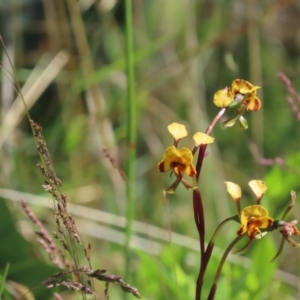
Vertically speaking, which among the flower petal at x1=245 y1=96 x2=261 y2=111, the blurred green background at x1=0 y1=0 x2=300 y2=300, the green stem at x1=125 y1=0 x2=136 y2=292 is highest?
the flower petal at x1=245 y1=96 x2=261 y2=111

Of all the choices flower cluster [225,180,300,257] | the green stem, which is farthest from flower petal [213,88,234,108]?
the green stem

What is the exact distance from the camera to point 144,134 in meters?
1.83

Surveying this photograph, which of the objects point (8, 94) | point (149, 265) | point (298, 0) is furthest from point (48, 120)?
point (298, 0)

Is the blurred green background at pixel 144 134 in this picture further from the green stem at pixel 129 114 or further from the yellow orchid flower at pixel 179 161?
the yellow orchid flower at pixel 179 161

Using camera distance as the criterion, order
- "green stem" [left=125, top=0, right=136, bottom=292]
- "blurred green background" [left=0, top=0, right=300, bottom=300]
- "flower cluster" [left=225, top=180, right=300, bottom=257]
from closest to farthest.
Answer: "flower cluster" [left=225, top=180, right=300, bottom=257], "green stem" [left=125, top=0, right=136, bottom=292], "blurred green background" [left=0, top=0, right=300, bottom=300]

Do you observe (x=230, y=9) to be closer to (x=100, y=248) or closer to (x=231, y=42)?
(x=231, y=42)

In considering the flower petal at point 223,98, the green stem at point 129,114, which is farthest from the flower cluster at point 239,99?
the green stem at point 129,114

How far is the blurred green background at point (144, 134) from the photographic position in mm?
1083

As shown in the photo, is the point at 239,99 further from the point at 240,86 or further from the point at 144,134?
the point at 144,134

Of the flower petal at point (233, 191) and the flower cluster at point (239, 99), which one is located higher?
the flower cluster at point (239, 99)

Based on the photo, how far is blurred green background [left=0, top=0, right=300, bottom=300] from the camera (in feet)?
3.55

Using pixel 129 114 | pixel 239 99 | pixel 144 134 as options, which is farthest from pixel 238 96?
pixel 144 134

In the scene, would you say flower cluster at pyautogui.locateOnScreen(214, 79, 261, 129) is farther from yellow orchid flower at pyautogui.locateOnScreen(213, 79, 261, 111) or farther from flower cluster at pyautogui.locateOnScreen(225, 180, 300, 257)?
flower cluster at pyautogui.locateOnScreen(225, 180, 300, 257)

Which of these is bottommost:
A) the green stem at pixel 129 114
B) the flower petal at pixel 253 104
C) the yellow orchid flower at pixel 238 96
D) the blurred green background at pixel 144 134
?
the blurred green background at pixel 144 134
